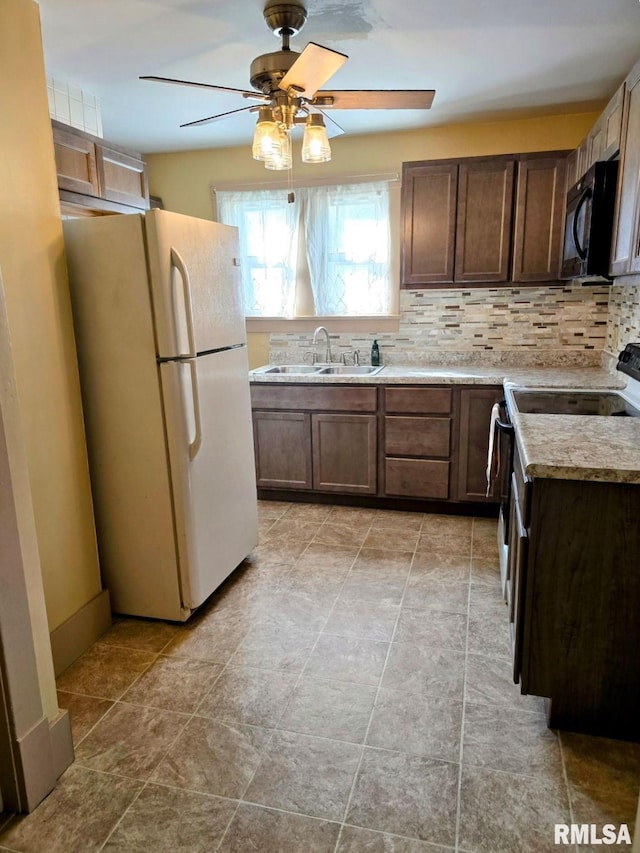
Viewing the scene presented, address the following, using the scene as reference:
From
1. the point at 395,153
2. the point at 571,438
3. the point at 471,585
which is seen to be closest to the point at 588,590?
the point at 571,438

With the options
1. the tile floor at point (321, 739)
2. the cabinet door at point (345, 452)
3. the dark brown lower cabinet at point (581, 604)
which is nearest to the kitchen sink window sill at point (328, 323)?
the cabinet door at point (345, 452)

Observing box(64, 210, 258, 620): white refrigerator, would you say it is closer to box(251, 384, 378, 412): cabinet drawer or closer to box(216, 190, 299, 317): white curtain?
box(251, 384, 378, 412): cabinet drawer

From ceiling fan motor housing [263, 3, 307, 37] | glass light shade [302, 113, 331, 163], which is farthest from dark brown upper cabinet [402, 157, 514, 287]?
ceiling fan motor housing [263, 3, 307, 37]

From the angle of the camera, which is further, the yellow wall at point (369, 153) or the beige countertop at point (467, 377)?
the yellow wall at point (369, 153)

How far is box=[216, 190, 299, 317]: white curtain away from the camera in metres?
4.08

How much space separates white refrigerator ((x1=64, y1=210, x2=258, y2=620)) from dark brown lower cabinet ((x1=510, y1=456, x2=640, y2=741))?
4.33 feet

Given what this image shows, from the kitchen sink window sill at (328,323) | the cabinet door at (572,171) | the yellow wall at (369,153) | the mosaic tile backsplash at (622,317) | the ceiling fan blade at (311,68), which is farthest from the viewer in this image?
the kitchen sink window sill at (328,323)

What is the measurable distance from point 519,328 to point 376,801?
3049mm

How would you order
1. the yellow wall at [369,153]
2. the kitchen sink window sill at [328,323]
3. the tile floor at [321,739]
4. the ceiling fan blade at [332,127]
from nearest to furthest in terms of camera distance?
the tile floor at [321,739] < the ceiling fan blade at [332,127] < the yellow wall at [369,153] < the kitchen sink window sill at [328,323]

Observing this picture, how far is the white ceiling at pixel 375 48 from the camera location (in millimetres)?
2139

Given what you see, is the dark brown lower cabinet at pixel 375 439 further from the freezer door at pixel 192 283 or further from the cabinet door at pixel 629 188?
the cabinet door at pixel 629 188

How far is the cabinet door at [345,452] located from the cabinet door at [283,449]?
0.07 m

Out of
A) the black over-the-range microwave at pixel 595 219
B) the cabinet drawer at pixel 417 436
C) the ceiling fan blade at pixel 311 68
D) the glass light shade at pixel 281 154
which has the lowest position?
the cabinet drawer at pixel 417 436

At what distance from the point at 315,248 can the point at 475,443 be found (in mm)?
1801
